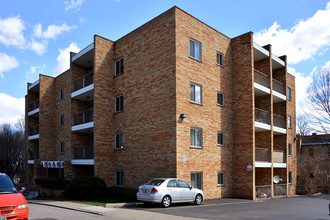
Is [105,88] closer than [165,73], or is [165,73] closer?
[165,73]

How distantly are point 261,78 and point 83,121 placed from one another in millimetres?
14695

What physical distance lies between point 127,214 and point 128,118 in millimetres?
9867

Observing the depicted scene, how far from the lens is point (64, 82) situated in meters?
31.1

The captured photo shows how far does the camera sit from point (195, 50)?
2017 centimetres

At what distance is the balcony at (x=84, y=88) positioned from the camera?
23.3 meters

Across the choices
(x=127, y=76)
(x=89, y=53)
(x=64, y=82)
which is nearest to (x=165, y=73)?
(x=127, y=76)

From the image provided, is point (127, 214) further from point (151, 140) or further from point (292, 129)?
point (292, 129)

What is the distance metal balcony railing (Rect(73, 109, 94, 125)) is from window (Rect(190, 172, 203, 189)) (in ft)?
31.9

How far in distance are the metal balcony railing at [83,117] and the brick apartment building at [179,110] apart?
8cm

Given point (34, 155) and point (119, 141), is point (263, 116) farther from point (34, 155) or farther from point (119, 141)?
point (34, 155)

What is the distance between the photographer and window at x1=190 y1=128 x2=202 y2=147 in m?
19.1

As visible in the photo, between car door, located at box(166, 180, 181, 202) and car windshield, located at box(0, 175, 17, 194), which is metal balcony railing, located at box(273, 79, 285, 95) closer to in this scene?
car door, located at box(166, 180, 181, 202)

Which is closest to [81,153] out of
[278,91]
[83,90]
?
[83,90]

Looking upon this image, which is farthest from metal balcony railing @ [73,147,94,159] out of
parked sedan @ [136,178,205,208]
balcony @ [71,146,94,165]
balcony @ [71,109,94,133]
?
parked sedan @ [136,178,205,208]
